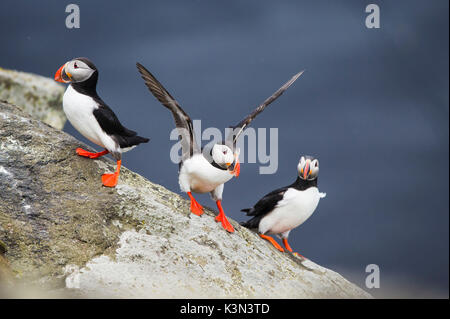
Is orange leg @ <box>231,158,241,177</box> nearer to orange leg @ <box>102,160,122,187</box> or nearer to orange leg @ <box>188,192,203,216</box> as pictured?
orange leg @ <box>188,192,203,216</box>

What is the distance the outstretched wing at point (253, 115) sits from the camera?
6.74 meters

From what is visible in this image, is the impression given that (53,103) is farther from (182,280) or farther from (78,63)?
(182,280)

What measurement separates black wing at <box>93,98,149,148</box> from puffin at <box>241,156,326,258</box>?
2075 millimetres

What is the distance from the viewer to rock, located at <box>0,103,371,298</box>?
531 cm

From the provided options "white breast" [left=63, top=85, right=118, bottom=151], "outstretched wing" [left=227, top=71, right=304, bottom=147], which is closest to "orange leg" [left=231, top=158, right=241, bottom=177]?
"outstretched wing" [left=227, top=71, right=304, bottom=147]

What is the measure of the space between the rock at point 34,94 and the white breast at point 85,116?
635 centimetres

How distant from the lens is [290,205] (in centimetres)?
752

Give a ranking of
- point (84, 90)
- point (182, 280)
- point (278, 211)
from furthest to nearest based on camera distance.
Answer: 1. point (278, 211)
2. point (84, 90)
3. point (182, 280)

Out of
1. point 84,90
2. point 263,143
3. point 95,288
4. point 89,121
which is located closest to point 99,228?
point 95,288

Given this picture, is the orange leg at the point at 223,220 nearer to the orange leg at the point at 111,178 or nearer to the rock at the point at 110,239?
the rock at the point at 110,239

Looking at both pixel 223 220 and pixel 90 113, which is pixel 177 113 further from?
pixel 223 220
